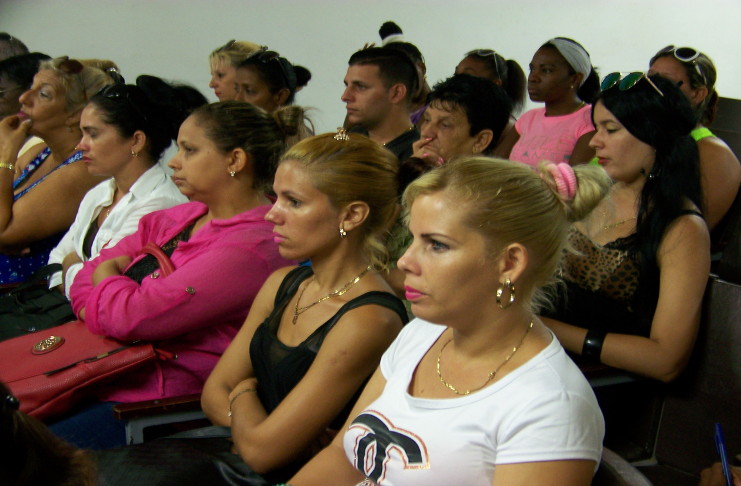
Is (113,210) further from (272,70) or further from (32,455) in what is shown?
(32,455)

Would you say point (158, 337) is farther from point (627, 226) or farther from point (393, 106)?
point (393, 106)

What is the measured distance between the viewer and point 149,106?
2.41 metres

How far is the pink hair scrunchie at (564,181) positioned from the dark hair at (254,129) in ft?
3.06

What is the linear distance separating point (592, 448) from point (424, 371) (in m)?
0.30

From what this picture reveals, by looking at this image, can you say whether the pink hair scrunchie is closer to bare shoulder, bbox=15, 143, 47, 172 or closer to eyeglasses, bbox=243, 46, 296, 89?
bare shoulder, bbox=15, 143, 47, 172

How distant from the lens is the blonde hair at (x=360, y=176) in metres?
1.52

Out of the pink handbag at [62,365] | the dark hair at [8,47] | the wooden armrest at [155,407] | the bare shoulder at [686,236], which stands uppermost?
the bare shoulder at [686,236]

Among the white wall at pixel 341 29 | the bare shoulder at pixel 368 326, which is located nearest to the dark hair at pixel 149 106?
the bare shoulder at pixel 368 326

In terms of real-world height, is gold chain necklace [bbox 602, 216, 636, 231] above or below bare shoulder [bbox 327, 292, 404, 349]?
above

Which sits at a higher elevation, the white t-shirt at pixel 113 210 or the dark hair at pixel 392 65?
the dark hair at pixel 392 65

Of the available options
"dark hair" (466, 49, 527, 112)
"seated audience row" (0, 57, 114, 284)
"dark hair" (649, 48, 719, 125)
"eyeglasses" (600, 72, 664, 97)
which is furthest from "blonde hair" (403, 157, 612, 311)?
"dark hair" (466, 49, 527, 112)

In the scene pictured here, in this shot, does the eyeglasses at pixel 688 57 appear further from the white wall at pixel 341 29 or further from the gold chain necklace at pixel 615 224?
the white wall at pixel 341 29

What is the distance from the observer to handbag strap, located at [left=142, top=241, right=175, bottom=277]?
1.80 m

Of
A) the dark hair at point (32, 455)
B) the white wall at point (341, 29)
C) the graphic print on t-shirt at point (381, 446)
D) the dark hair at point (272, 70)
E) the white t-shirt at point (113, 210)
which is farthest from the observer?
the white wall at point (341, 29)
